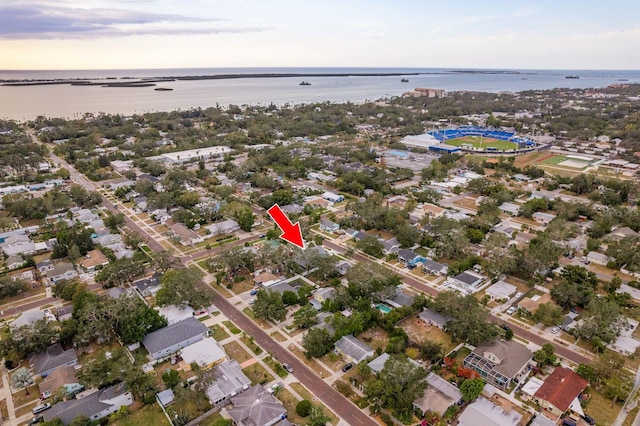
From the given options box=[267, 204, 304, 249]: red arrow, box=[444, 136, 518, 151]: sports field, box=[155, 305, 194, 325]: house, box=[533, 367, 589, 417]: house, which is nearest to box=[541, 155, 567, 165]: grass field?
box=[444, 136, 518, 151]: sports field

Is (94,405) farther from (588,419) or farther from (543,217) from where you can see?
(543,217)

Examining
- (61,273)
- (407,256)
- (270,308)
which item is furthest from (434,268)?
(61,273)

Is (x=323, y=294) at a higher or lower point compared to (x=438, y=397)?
higher

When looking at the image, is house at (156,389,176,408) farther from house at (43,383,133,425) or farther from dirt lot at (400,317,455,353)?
dirt lot at (400,317,455,353)

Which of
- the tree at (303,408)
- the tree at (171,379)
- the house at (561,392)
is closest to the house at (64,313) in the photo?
the tree at (171,379)

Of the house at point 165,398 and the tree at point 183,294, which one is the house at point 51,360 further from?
the house at point 165,398
